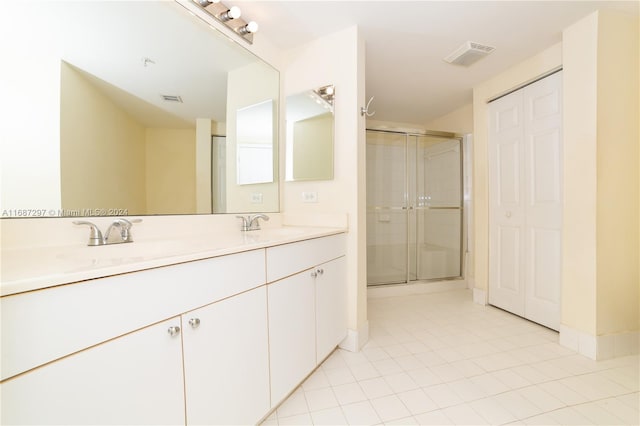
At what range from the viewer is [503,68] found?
2.29 meters

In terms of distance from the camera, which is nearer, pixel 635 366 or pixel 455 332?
pixel 635 366

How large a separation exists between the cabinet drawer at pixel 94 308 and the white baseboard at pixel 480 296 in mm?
2622

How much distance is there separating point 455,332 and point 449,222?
5.35 feet

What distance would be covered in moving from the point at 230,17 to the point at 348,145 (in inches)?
40.5

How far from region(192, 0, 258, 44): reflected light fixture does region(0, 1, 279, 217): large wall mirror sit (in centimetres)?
8

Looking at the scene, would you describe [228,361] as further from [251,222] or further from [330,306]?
[251,222]

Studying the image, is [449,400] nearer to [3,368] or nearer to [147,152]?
[3,368]

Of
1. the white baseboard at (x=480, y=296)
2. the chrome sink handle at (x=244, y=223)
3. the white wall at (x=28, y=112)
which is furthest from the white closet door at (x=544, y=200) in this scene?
the white wall at (x=28, y=112)

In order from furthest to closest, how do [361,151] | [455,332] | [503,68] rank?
[503,68] < [455,332] < [361,151]

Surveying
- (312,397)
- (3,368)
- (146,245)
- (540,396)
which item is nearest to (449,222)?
(540,396)

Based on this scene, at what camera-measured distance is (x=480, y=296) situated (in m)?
2.58

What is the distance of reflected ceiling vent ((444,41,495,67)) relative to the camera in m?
1.96

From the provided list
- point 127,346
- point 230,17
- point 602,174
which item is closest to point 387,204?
point 602,174

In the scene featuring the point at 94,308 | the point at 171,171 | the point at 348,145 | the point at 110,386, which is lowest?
the point at 110,386
